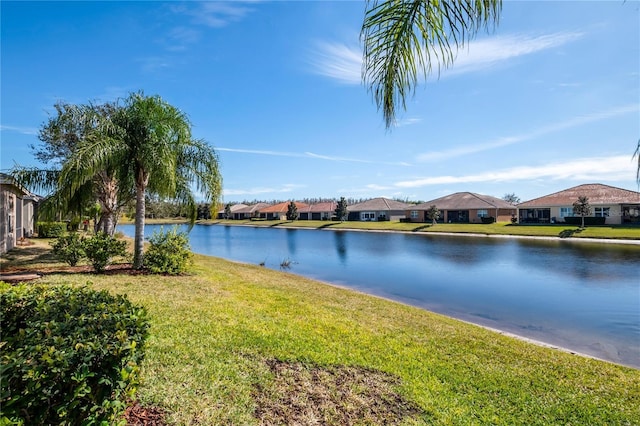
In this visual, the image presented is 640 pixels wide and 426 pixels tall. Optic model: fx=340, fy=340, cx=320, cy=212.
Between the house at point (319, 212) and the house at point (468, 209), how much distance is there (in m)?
18.8

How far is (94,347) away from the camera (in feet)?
7.74

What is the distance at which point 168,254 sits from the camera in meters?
11.2

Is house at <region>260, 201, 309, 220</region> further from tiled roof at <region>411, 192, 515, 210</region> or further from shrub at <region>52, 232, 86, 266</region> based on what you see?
shrub at <region>52, 232, 86, 266</region>

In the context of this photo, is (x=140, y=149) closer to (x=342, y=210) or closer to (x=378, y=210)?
(x=342, y=210)

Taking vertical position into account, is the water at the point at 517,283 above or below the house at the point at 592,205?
below

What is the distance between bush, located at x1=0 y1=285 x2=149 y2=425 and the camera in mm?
2115

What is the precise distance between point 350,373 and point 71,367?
3462mm

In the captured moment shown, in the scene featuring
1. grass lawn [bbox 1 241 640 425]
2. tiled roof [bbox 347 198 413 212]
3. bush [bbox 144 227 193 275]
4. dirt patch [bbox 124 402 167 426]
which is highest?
tiled roof [bbox 347 198 413 212]

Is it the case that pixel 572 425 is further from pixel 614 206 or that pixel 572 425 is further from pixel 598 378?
pixel 614 206

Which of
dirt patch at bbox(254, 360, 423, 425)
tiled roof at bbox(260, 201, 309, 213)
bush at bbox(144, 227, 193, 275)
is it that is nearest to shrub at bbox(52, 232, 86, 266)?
bush at bbox(144, 227, 193, 275)

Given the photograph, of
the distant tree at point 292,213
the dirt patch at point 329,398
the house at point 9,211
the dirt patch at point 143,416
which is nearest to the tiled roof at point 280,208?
the distant tree at point 292,213

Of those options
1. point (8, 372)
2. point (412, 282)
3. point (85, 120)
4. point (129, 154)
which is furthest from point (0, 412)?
point (412, 282)

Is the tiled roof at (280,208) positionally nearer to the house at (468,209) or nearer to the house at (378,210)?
the house at (378,210)

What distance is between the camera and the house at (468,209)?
52.3 metres
